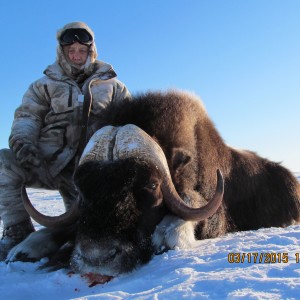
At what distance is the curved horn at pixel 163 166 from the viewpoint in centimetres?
274

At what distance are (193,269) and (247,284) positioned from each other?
1.36 ft

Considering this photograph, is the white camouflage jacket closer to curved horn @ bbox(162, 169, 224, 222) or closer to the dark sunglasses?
the dark sunglasses

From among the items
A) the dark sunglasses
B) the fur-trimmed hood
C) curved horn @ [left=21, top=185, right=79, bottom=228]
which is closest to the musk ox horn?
curved horn @ [left=21, top=185, right=79, bottom=228]

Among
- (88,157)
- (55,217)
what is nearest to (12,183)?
(55,217)

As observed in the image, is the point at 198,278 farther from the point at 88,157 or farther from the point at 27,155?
the point at 27,155

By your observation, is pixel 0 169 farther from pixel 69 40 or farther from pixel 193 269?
pixel 193 269

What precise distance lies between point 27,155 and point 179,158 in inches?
56.4

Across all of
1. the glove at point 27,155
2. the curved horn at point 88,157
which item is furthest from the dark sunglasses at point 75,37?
the curved horn at point 88,157

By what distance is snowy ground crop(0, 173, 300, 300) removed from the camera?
5.18 feet

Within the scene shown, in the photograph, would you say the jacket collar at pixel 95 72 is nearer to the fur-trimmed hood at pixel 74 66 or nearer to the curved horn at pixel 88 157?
the fur-trimmed hood at pixel 74 66

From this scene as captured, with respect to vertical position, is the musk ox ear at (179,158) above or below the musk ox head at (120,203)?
above
